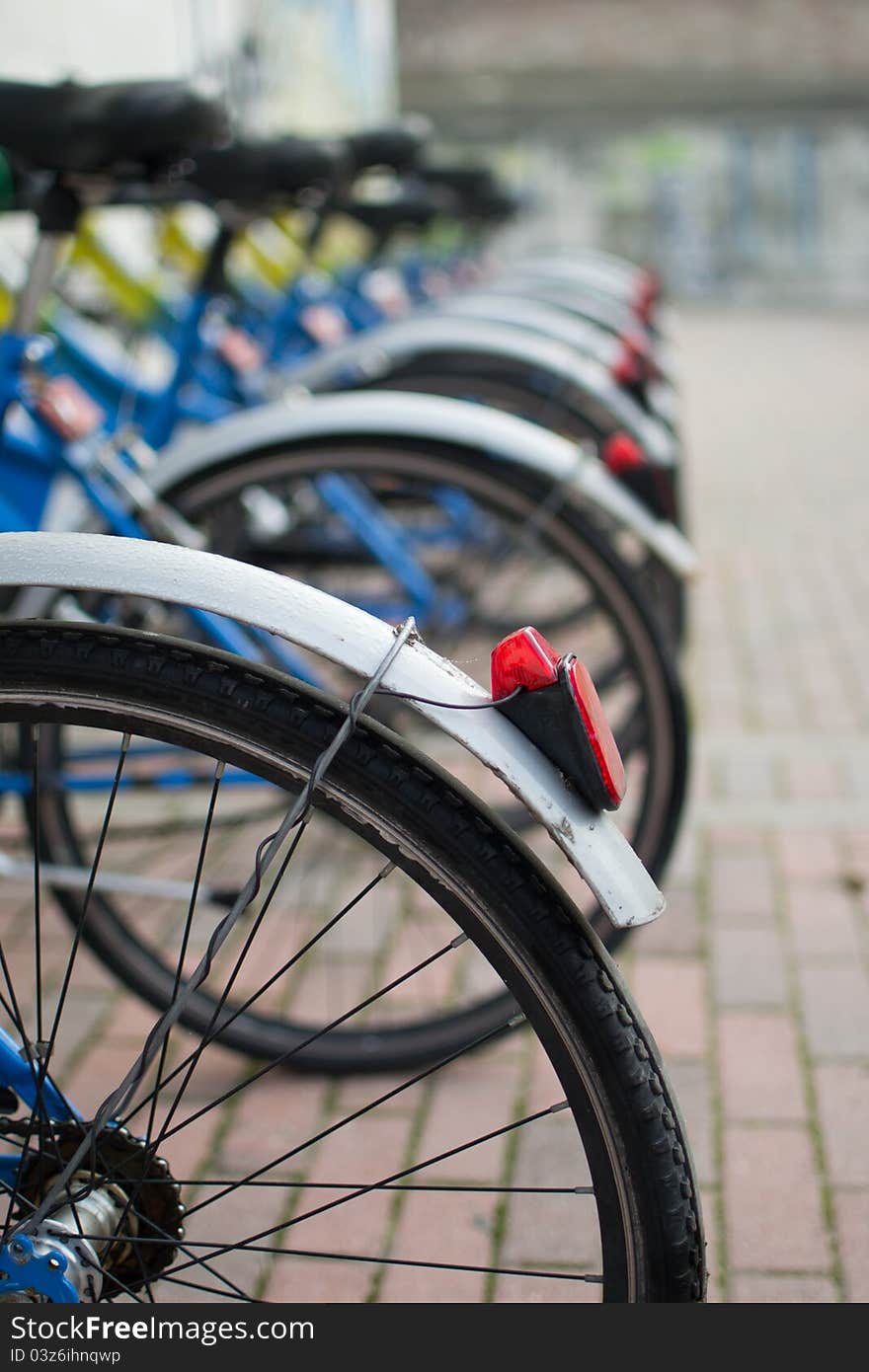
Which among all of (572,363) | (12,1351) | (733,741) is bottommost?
(12,1351)

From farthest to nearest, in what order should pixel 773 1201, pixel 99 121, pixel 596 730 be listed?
1. pixel 99 121
2. pixel 773 1201
3. pixel 596 730

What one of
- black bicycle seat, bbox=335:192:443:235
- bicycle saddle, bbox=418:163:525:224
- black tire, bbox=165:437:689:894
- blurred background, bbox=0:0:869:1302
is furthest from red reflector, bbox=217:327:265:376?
bicycle saddle, bbox=418:163:525:224

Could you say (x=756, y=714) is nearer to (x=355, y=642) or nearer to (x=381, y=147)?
(x=381, y=147)

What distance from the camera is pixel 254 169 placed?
3283 millimetres

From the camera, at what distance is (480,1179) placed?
2246mm

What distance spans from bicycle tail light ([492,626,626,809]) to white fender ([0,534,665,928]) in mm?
19

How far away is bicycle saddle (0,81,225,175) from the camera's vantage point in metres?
2.34

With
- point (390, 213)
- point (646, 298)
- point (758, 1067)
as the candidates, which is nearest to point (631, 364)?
point (646, 298)

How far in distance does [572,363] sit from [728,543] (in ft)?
9.94

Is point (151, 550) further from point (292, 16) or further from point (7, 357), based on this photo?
point (292, 16)

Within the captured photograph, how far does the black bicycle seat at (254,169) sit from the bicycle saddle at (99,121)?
788 mm

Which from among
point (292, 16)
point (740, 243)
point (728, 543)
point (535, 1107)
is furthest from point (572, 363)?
point (740, 243)

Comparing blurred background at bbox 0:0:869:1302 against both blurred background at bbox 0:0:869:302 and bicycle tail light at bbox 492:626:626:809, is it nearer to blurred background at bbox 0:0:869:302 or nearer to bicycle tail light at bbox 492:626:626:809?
bicycle tail light at bbox 492:626:626:809

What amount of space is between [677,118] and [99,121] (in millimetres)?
28159
